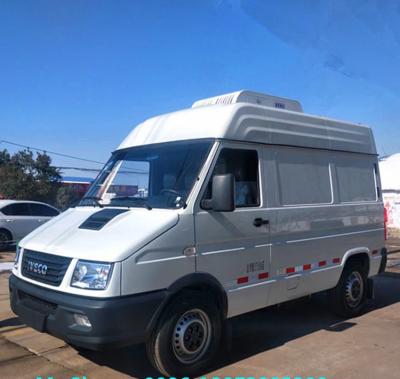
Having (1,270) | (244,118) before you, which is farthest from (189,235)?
(1,270)

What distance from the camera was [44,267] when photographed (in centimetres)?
461

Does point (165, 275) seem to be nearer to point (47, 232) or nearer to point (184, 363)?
point (184, 363)

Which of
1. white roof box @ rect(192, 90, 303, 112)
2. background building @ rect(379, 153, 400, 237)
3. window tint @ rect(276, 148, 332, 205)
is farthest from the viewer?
background building @ rect(379, 153, 400, 237)

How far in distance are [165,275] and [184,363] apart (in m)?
0.93

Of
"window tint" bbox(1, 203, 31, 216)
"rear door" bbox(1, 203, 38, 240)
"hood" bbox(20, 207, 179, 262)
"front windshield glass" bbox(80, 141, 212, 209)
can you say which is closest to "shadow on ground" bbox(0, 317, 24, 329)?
"hood" bbox(20, 207, 179, 262)

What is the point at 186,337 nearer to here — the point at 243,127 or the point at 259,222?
the point at 259,222

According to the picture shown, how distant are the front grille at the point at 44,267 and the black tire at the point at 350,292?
4080 mm

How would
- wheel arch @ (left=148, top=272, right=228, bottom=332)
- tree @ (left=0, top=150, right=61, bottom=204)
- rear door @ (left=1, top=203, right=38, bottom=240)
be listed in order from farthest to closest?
tree @ (left=0, top=150, right=61, bottom=204) < rear door @ (left=1, top=203, right=38, bottom=240) < wheel arch @ (left=148, top=272, right=228, bottom=332)

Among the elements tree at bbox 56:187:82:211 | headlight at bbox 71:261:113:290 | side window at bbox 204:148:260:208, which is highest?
tree at bbox 56:187:82:211

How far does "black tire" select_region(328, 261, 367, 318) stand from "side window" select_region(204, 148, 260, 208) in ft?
7.62

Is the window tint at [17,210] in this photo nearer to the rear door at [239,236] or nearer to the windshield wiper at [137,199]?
the windshield wiper at [137,199]

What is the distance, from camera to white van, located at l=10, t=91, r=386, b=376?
4.23 meters

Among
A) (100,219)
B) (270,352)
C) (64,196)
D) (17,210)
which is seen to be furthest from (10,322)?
(64,196)

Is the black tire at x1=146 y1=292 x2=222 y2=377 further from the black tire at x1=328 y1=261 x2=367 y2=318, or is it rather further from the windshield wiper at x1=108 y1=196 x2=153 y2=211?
the black tire at x1=328 y1=261 x2=367 y2=318
